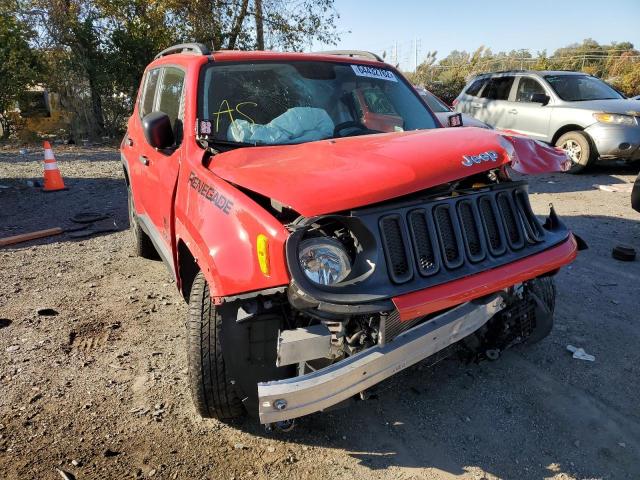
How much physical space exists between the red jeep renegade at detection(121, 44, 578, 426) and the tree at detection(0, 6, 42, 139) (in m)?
12.4

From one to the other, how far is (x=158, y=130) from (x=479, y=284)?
208 cm

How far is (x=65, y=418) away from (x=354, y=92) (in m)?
2.77

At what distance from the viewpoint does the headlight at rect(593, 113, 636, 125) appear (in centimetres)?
861

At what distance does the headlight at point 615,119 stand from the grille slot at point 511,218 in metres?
7.58

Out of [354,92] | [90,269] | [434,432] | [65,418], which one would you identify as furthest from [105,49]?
[434,432]

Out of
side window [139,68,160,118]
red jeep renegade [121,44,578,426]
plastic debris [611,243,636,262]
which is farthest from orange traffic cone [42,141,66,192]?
plastic debris [611,243,636,262]

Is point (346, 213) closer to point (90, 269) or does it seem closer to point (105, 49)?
point (90, 269)

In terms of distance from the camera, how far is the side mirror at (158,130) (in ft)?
9.90

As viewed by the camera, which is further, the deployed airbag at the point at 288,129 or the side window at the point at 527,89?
the side window at the point at 527,89

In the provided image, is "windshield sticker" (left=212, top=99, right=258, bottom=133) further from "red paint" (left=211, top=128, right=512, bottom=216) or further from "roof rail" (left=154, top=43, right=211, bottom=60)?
"roof rail" (left=154, top=43, right=211, bottom=60)

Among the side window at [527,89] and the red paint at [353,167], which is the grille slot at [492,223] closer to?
the red paint at [353,167]

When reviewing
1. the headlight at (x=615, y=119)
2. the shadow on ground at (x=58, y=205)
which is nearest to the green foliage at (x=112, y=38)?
the shadow on ground at (x=58, y=205)

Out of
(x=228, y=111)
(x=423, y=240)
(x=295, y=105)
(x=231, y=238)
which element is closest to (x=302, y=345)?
(x=231, y=238)

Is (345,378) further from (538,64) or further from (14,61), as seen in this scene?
(538,64)
